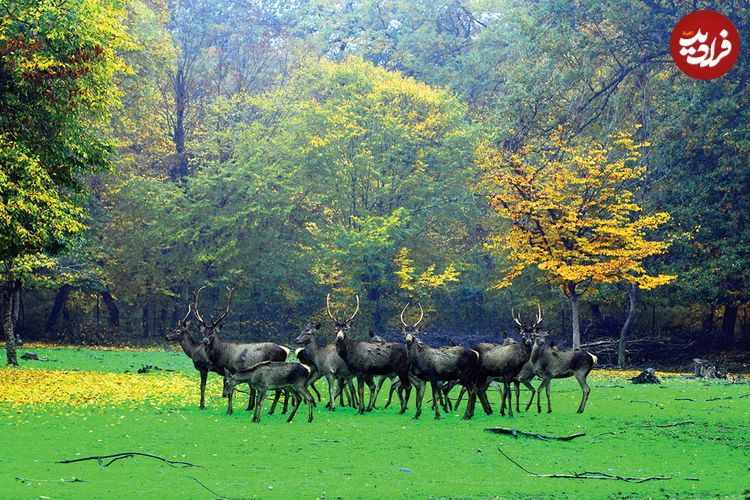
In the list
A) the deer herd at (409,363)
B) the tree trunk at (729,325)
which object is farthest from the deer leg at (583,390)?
the tree trunk at (729,325)

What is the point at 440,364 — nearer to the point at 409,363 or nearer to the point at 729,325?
the point at 409,363

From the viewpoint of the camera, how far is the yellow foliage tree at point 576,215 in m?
35.3

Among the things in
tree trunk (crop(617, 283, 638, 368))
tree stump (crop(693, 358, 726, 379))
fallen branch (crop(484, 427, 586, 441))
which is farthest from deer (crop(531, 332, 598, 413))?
tree trunk (crop(617, 283, 638, 368))

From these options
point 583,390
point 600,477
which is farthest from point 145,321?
point 600,477

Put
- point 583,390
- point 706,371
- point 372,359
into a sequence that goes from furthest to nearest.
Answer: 1. point 706,371
2. point 583,390
3. point 372,359

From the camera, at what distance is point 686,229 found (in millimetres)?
37406

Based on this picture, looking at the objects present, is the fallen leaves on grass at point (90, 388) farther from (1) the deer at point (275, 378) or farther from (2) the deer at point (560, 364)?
(2) the deer at point (560, 364)

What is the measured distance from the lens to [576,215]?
35781 millimetres

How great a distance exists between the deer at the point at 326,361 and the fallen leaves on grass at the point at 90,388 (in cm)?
294

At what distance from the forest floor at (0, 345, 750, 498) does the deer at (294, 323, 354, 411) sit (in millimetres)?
689

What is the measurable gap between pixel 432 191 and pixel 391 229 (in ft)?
14.5

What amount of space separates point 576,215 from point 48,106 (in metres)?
20.6

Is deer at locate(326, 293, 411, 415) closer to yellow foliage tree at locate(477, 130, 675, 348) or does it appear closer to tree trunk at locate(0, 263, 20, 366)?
tree trunk at locate(0, 263, 20, 366)

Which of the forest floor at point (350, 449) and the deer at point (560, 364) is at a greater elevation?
the deer at point (560, 364)
